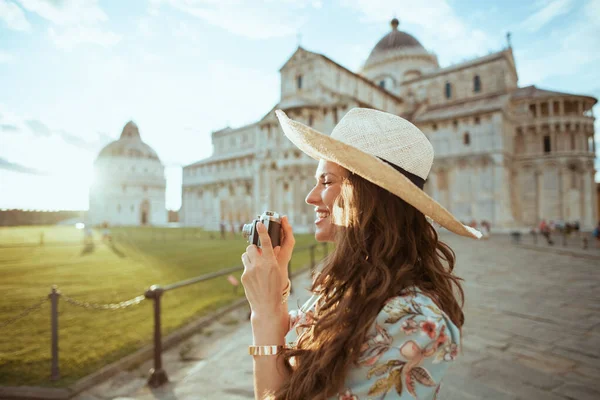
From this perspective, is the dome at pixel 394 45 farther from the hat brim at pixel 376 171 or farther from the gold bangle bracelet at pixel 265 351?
the gold bangle bracelet at pixel 265 351

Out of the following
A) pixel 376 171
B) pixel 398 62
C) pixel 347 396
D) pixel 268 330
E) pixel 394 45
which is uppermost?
pixel 394 45

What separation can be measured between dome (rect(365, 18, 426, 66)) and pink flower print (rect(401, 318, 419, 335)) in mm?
51612

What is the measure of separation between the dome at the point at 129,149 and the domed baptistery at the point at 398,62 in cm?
3496

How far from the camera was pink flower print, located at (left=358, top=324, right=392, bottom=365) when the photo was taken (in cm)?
104

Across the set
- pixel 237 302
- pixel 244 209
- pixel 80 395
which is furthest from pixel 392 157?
pixel 244 209

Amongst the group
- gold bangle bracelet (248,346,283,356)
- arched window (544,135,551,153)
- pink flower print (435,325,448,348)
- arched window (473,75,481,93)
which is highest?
arched window (473,75,481,93)

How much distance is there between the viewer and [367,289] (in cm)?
114

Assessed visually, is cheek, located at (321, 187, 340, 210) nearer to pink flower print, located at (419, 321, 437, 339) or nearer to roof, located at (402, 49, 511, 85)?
pink flower print, located at (419, 321, 437, 339)

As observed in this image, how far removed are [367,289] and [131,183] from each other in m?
43.0

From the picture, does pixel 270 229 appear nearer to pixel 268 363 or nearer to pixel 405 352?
pixel 268 363

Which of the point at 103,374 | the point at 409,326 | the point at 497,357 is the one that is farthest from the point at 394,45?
the point at 409,326

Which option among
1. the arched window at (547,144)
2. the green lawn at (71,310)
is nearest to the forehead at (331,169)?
the green lawn at (71,310)

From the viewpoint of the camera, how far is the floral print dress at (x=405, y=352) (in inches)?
40.4

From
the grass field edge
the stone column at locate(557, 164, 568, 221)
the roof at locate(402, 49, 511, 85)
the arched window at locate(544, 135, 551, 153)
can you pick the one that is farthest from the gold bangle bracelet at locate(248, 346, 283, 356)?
the roof at locate(402, 49, 511, 85)
